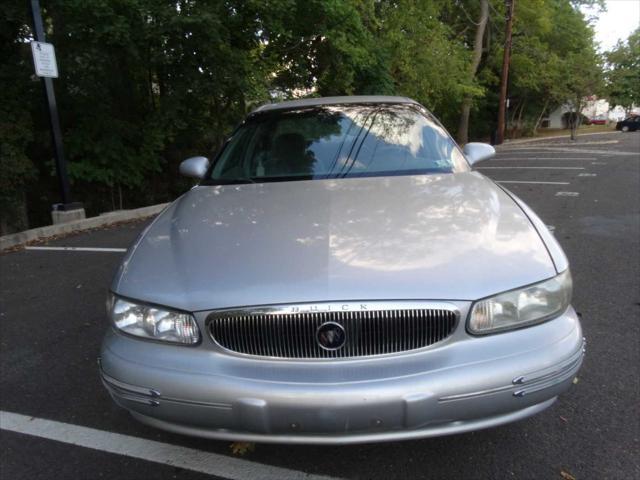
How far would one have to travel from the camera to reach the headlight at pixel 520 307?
5.91ft

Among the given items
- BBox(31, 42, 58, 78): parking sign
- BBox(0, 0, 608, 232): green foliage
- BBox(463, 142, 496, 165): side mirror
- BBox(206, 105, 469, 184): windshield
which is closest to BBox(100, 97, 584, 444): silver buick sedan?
BBox(206, 105, 469, 184): windshield

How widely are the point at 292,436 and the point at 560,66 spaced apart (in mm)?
29251

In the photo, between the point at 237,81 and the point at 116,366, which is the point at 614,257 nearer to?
the point at 116,366

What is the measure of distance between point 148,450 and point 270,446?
22.9 inches

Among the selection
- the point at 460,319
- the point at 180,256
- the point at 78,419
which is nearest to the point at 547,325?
the point at 460,319

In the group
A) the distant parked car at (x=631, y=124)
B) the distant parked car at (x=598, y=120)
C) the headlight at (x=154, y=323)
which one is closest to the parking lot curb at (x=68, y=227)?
the headlight at (x=154, y=323)

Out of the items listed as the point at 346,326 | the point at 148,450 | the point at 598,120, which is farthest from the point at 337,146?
the point at 598,120

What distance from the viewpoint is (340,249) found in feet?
6.51

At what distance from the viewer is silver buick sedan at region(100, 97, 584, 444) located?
1.72 metres

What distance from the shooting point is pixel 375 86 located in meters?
12.6

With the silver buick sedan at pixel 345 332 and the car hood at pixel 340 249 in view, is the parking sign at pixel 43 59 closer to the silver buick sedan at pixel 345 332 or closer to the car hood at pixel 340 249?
the car hood at pixel 340 249

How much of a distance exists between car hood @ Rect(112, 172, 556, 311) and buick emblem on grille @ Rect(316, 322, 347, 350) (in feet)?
0.33

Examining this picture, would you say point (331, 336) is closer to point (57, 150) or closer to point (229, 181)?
point (229, 181)

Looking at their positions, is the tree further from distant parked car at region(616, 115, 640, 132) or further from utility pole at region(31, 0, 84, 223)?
utility pole at region(31, 0, 84, 223)
